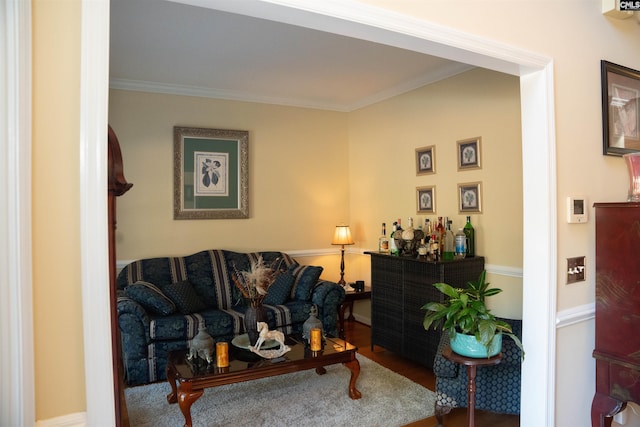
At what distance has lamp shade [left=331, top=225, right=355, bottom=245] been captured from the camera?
17.9 feet

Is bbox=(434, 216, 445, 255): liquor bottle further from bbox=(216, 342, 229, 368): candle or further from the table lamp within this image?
bbox=(216, 342, 229, 368): candle

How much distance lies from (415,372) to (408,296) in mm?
663

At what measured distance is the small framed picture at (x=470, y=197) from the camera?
3.98 metres

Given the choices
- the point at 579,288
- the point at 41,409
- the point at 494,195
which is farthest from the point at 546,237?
the point at 41,409

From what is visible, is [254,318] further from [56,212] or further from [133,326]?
[56,212]

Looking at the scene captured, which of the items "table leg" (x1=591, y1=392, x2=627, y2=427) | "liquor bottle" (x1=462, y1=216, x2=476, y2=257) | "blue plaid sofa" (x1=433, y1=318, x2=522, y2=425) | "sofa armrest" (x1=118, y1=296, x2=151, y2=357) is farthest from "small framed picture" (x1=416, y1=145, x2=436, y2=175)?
"sofa armrest" (x1=118, y1=296, x2=151, y2=357)

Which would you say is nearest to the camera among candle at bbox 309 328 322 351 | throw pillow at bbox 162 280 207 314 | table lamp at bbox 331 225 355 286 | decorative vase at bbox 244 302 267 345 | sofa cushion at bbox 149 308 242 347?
candle at bbox 309 328 322 351

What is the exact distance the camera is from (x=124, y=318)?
11.8ft

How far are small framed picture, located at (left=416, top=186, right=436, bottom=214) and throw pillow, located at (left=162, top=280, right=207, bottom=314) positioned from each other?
2.43m

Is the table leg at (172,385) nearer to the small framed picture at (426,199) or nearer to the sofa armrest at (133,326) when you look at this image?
the sofa armrest at (133,326)

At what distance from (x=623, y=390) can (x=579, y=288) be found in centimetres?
54

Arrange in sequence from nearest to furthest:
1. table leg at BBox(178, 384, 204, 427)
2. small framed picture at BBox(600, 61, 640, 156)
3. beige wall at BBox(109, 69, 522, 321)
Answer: small framed picture at BBox(600, 61, 640, 156)
table leg at BBox(178, 384, 204, 427)
beige wall at BBox(109, 69, 522, 321)

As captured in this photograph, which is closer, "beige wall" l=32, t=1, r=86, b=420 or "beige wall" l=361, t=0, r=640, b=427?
"beige wall" l=32, t=1, r=86, b=420

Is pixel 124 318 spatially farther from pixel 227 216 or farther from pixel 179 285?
pixel 227 216
